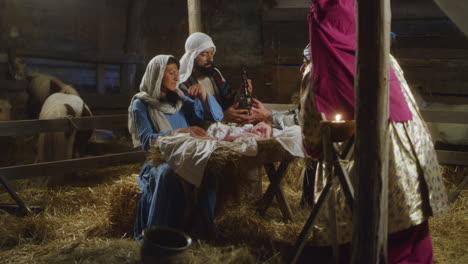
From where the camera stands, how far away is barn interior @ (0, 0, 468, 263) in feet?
15.7

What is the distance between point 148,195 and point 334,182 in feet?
6.58

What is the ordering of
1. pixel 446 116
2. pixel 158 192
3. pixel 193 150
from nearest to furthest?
pixel 193 150, pixel 158 192, pixel 446 116

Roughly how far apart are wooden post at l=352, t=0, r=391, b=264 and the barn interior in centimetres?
85

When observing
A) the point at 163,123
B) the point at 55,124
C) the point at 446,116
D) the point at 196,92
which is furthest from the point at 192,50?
the point at 446,116

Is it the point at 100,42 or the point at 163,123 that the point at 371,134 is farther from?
the point at 100,42

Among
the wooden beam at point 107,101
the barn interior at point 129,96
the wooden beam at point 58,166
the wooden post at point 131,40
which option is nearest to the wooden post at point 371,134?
the barn interior at point 129,96

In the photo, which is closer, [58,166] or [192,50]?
[192,50]

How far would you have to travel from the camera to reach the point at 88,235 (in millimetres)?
4965

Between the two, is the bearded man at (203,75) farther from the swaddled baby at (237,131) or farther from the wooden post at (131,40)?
the wooden post at (131,40)

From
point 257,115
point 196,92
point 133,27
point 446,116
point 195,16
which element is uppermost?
point 133,27

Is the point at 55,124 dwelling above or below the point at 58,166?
above

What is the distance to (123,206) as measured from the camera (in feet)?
16.0

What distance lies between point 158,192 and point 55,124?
2.38 m

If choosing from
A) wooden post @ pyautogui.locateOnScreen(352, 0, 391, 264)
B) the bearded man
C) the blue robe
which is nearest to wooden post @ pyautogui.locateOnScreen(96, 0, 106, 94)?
the bearded man
